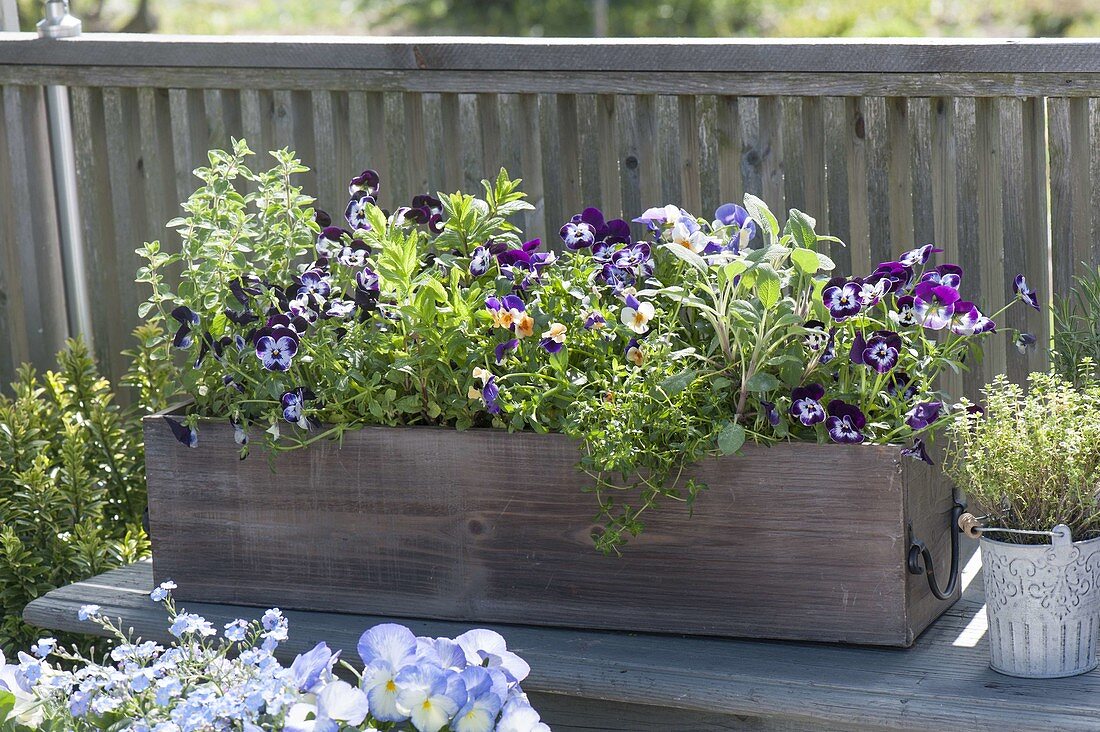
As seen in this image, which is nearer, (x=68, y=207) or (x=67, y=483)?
(x=67, y=483)

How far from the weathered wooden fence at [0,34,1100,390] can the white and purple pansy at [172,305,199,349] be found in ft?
2.51

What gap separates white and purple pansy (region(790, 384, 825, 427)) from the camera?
5.53 ft

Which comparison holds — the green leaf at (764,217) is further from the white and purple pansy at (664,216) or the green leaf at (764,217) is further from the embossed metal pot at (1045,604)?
the embossed metal pot at (1045,604)

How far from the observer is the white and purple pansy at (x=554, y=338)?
179 cm

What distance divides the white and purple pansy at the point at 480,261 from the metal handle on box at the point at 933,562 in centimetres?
71

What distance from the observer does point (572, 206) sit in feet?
8.39

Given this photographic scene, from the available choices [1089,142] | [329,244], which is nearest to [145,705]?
[329,244]

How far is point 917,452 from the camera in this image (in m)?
1.72

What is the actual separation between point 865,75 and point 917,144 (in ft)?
0.49

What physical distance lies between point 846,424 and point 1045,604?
323 millimetres

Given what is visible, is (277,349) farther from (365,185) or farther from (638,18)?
(638,18)

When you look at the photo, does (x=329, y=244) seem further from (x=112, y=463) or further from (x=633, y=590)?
(x=112, y=463)

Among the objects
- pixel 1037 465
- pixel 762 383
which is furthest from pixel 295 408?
pixel 1037 465

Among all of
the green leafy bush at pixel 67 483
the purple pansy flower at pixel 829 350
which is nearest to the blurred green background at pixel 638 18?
the green leafy bush at pixel 67 483
